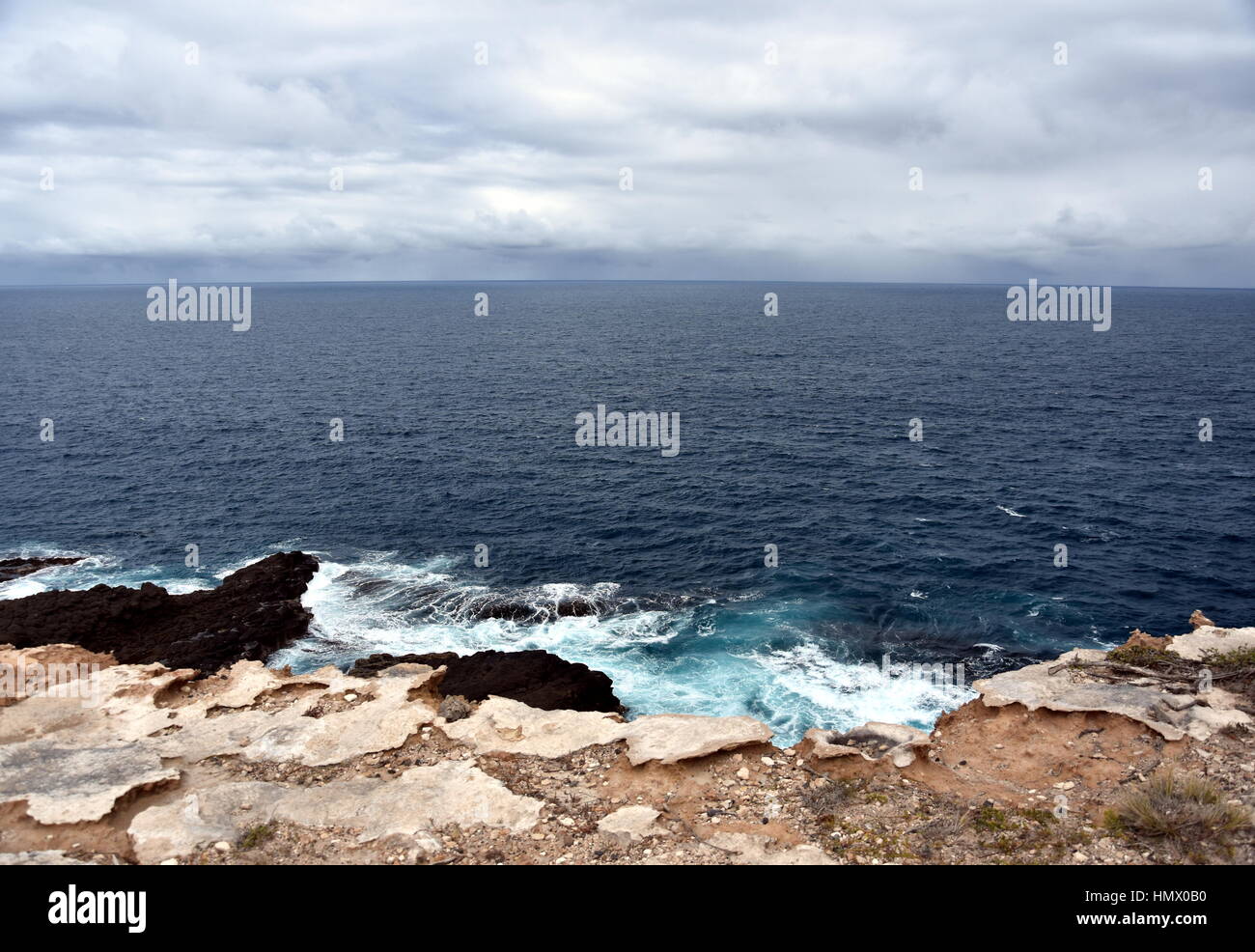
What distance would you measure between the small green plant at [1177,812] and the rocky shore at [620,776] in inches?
1.9

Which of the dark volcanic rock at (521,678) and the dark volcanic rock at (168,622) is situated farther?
the dark volcanic rock at (168,622)

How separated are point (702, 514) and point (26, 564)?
48.1 metres

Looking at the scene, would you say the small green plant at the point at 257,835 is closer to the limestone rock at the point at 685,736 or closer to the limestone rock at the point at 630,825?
the limestone rock at the point at 630,825

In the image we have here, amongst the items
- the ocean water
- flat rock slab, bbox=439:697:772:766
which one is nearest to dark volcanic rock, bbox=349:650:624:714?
the ocean water

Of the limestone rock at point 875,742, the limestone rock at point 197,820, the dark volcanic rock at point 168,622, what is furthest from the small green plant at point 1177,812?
the dark volcanic rock at point 168,622

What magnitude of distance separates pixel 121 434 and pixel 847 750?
88.0 metres

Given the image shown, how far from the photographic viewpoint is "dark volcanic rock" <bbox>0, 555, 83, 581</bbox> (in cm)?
5138

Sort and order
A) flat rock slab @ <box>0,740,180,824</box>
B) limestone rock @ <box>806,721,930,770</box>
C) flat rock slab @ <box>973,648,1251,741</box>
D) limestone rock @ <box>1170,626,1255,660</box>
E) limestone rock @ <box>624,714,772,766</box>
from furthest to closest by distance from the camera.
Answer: limestone rock @ <box>1170,626,1255,660</box>
flat rock slab @ <box>973,648,1251,741</box>
limestone rock @ <box>624,714,772,766</box>
limestone rock @ <box>806,721,930,770</box>
flat rock slab @ <box>0,740,180,824</box>

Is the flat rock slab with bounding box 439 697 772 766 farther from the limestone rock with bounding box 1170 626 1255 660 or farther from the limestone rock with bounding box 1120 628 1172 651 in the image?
the limestone rock with bounding box 1170 626 1255 660

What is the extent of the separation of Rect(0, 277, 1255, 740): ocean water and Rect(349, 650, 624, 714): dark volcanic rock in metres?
2.81

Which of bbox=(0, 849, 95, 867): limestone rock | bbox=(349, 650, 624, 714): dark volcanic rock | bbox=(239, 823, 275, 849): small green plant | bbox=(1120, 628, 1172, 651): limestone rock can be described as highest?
bbox=(1120, 628, 1172, 651): limestone rock

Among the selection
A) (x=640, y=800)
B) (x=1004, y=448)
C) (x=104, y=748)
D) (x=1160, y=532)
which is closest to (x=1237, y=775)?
(x=640, y=800)

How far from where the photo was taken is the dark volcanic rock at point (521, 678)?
35.0 m

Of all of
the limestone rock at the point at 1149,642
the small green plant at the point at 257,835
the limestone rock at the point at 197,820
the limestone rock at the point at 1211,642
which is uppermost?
the limestone rock at the point at 1211,642
